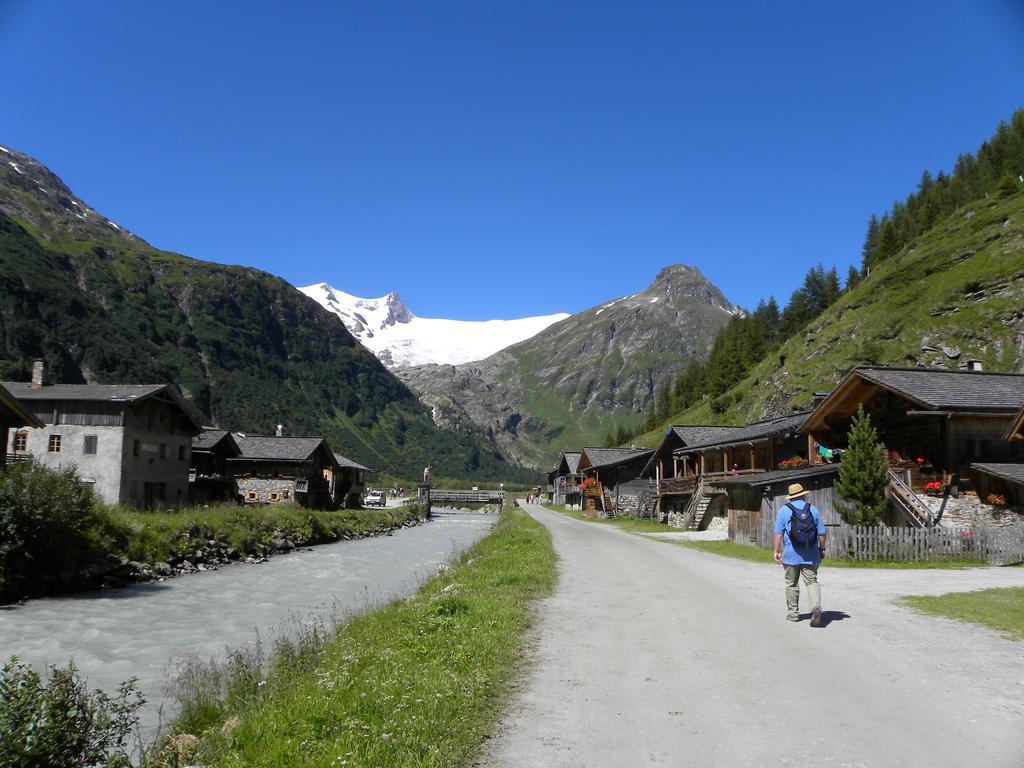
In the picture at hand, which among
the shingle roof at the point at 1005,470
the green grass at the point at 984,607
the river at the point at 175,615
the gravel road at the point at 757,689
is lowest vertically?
the river at the point at 175,615

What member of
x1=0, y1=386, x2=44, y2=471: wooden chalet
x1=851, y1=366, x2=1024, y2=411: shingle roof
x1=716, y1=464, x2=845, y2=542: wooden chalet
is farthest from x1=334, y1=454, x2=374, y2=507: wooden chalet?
x1=851, y1=366, x2=1024, y2=411: shingle roof

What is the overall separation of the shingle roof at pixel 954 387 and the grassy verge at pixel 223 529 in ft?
108

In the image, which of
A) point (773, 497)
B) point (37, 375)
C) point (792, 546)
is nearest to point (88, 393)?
point (37, 375)

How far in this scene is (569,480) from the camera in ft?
334

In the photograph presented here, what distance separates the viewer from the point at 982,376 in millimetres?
33219

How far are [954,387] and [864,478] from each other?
26.5 feet

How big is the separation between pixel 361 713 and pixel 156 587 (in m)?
23.5

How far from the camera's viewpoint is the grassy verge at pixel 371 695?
6008 millimetres

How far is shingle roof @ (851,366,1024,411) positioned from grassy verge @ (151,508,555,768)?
24.1m

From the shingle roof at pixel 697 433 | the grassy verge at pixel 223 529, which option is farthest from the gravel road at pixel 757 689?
the shingle roof at pixel 697 433

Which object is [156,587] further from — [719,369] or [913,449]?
[719,369]

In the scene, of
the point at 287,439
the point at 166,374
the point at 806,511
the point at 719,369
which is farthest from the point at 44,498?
the point at 166,374

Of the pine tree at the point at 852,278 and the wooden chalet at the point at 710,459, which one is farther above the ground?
the pine tree at the point at 852,278

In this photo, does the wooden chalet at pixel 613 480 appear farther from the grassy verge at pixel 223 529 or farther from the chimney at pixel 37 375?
the chimney at pixel 37 375
